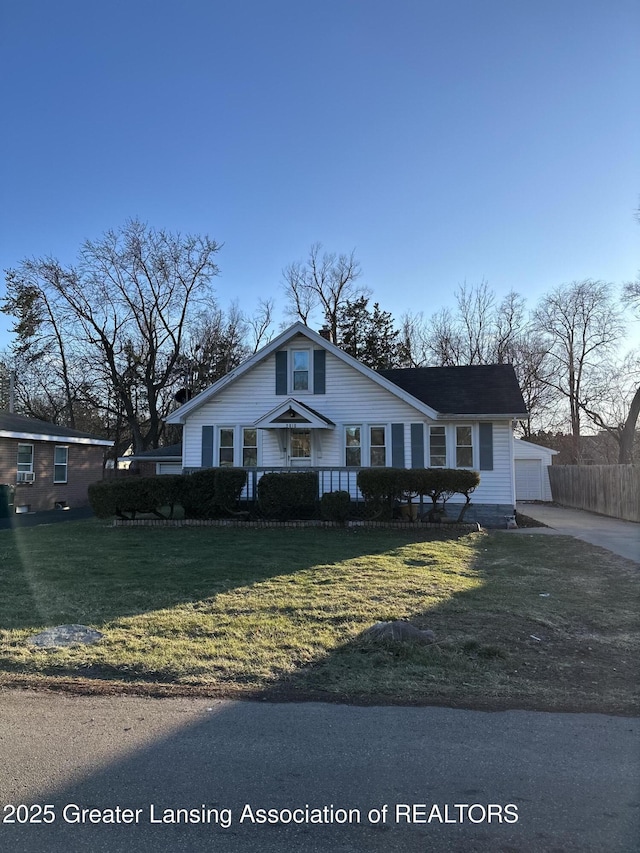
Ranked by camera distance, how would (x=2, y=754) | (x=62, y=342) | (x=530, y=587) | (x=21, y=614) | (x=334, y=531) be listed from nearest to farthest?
(x=2, y=754) → (x=21, y=614) → (x=530, y=587) → (x=334, y=531) → (x=62, y=342)

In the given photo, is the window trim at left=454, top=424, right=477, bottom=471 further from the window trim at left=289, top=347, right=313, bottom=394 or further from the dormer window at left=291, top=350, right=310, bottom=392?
the dormer window at left=291, top=350, right=310, bottom=392

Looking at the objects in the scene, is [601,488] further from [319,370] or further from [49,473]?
[49,473]

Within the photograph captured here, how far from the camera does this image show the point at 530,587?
322 inches

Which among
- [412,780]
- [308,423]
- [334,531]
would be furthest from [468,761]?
[308,423]

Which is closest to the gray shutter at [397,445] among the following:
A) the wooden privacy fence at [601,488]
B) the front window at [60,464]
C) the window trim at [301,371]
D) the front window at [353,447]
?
the front window at [353,447]

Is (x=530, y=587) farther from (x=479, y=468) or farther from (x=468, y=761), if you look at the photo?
(x=479, y=468)

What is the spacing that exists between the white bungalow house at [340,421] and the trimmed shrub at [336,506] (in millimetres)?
2496

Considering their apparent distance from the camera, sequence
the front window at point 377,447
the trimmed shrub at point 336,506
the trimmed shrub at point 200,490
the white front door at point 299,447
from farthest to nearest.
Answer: the white front door at point 299,447, the front window at point 377,447, the trimmed shrub at point 200,490, the trimmed shrub at point 336,506

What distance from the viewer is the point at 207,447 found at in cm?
1905

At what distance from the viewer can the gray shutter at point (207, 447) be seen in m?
19.0

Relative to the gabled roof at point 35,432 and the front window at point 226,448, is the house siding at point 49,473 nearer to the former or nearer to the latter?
the gabled roof at point 35,432

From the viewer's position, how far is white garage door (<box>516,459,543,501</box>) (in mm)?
31203

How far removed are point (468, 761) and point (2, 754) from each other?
2.74 m

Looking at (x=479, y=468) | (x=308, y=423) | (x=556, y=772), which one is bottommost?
(x=556, y=772)
